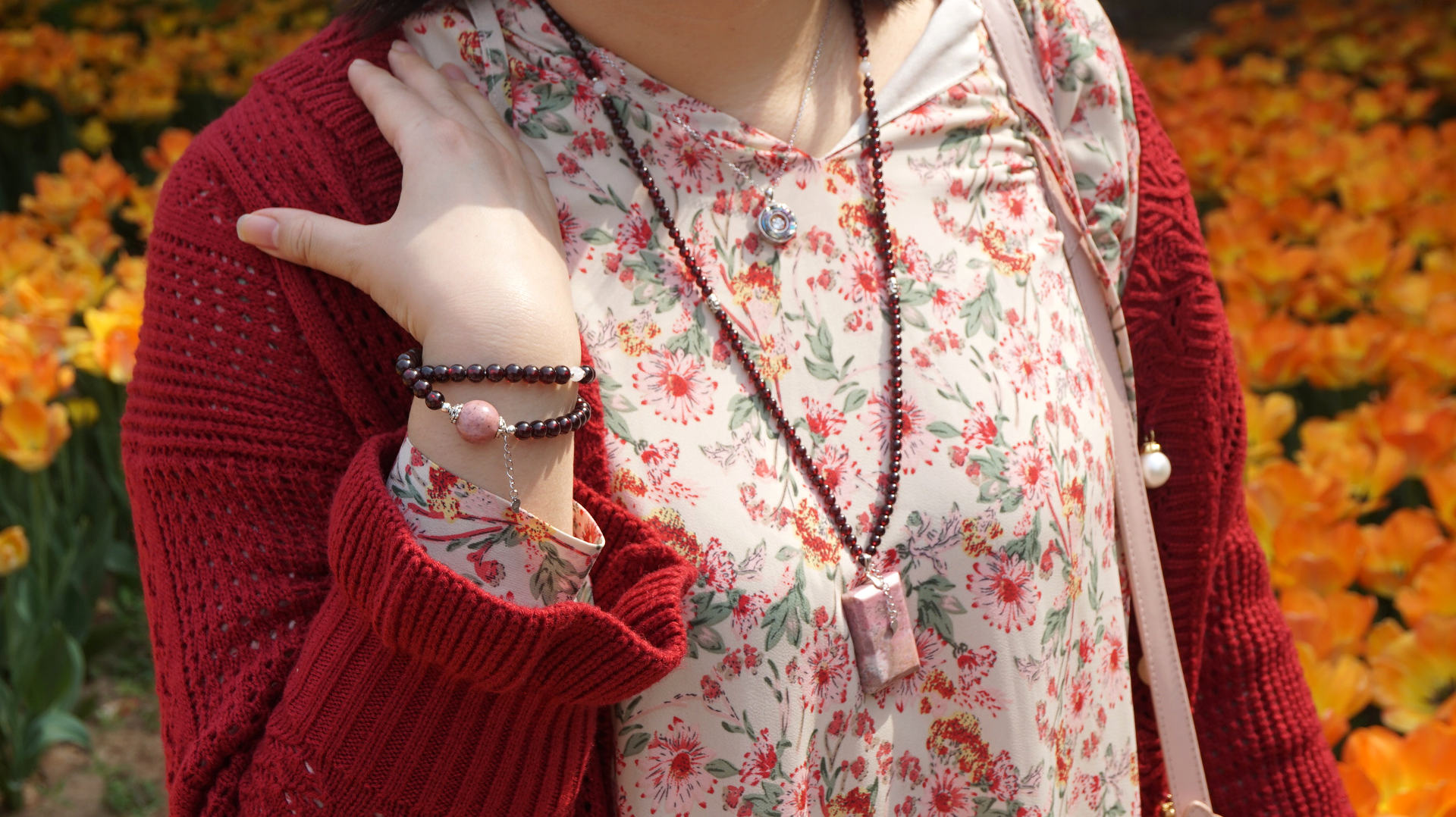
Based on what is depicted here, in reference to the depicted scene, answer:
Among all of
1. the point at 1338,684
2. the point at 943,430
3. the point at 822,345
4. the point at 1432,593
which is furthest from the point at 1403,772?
the point at 822,345

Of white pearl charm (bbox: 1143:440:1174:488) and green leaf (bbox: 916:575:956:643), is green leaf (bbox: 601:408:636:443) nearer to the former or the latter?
green leaf (bbox: 916:575:956:643)

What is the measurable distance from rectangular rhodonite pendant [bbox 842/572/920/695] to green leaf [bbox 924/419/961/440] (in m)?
0.12

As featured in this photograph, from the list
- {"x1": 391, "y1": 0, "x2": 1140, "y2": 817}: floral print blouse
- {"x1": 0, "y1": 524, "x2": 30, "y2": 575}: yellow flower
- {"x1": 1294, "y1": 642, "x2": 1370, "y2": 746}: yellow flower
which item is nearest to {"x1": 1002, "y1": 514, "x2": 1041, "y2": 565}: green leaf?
{"x1": 391, "y1": 0, "x2": 1140, "y2": 817}: floral print blouse

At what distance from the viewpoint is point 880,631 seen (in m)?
0.97

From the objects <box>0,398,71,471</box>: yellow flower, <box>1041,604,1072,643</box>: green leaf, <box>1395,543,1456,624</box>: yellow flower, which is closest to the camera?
<box>1041,604,1072,643</box>: green leaf

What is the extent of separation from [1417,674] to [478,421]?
4.28ft

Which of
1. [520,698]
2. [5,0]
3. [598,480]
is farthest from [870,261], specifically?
[5,0]

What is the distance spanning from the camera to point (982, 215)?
1117mm

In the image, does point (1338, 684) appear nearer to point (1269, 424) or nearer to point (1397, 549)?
point (1397, 549)

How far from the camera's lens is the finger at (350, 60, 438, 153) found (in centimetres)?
95

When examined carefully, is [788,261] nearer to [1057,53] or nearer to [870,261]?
[870,261]

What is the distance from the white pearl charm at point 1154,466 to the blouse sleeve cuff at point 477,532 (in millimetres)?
565

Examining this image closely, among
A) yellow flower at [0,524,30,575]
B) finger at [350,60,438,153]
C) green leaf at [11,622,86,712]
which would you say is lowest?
green leaf at [11,622,86,712]

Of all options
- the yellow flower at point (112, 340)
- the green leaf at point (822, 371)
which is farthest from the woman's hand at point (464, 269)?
the yellow flower at point (112, 340)
